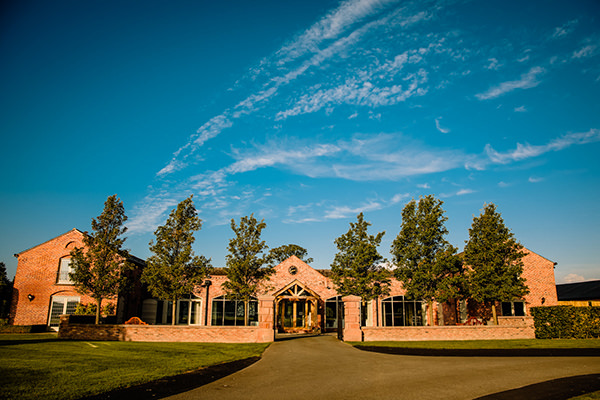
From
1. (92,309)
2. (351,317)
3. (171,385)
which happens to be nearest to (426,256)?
(351,317)

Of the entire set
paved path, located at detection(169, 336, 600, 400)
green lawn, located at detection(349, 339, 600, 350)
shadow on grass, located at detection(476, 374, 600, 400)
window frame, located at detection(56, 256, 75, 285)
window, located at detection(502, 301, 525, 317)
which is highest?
window frame, located at detection(56, 256, 75, 285)

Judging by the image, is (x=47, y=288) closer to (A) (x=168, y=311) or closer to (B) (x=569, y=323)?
(A) (x=168, y=311)

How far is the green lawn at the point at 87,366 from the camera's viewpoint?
762 centimetres

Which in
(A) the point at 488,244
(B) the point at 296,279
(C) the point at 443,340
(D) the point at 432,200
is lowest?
(C) the point at 443,340

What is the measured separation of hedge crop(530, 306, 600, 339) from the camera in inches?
808

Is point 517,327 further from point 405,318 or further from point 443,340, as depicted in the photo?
point 405,318

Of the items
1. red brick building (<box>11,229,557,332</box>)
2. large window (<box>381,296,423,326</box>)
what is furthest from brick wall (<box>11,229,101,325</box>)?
large window (<box>381,296,423,326</box>)

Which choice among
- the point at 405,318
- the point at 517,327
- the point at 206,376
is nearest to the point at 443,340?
the point at 517,327

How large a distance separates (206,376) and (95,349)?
759 cm

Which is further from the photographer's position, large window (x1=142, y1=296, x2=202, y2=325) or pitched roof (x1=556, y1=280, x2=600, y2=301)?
pitched roof (x1=556, y1=280, x2=600, y2=301)

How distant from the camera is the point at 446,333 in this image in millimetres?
19844

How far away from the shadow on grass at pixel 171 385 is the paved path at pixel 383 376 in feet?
0.98

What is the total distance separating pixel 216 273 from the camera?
3047 centimetres

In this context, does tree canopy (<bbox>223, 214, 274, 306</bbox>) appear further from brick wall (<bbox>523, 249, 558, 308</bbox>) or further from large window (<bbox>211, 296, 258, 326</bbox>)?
brick wall (<bbox>523, 249, 558, 308</bbox>)
